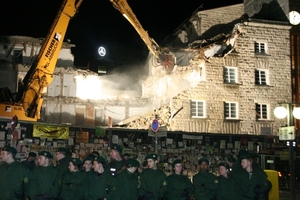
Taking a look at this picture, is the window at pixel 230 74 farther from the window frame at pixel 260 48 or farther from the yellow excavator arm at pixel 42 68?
the yellow excavator arm at pixel 42 68

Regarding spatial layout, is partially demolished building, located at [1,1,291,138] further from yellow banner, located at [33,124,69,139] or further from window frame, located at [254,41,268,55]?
yellow banner, located at [33,124,69,139]

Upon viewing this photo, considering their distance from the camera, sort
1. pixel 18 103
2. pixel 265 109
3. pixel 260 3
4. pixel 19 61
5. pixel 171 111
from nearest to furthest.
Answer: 1. pixel 18 103
2. pixel 171 111
3. pixel 265 109
4. pixel 260 3
5. pixel 19 61

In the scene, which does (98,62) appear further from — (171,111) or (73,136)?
(73,136)

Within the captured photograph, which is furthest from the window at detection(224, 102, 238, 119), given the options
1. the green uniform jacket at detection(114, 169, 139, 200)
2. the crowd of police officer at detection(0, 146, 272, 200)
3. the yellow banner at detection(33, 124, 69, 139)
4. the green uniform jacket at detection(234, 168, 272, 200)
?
the green uniform jacket at detection(114, 169, 139, 200)

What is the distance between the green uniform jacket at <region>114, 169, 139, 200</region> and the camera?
892 cm

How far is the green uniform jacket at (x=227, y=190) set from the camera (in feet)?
31.2

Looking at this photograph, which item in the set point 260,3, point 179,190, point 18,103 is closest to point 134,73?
point 260,3

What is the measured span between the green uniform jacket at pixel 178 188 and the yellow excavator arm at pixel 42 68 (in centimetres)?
1188

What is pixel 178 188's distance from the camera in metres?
9.52

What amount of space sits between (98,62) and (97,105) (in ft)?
47.1

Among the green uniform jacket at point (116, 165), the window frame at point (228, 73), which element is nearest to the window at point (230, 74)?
the window frame at point (228, 73)

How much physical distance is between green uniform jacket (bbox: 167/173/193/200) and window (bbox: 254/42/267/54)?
19381mm

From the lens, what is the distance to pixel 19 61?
33.3m

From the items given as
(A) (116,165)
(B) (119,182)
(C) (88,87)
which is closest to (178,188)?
(B) (119,182)
